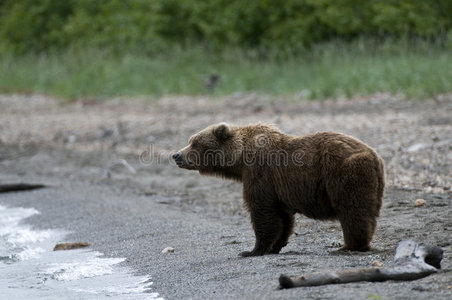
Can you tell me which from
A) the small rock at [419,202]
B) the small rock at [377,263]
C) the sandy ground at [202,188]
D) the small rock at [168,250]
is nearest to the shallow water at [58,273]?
the sandy ground at [202,188]

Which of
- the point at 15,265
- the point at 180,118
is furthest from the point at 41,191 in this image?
the point at 180,118

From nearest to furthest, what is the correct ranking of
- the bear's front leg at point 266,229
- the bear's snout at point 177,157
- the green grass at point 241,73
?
the bear's front leg at point 266,229
the bear's snout at point 177,157
the green grass at point 241,73

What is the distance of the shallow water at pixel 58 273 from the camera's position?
5.98 metres

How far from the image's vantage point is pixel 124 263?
6984 mm

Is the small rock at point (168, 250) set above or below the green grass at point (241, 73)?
below

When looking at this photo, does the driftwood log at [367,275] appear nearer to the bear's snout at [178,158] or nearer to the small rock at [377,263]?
the small rock at [377,263]

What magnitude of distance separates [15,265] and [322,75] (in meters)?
14.5

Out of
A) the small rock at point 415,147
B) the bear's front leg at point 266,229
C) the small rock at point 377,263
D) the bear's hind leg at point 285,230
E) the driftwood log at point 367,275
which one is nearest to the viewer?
the driftwood log at point 367,275

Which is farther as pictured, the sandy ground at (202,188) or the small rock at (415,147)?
the small rock at (415,147)

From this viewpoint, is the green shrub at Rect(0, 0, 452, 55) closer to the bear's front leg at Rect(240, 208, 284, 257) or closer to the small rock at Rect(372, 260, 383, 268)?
the bear's front leg at Rect(240, 208, 284, 257)

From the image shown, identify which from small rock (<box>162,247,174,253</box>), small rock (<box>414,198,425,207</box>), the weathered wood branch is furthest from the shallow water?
small rock (<box>414,198,425,207</box>)

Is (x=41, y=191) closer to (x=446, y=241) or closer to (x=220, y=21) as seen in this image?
(x=446, y=241)

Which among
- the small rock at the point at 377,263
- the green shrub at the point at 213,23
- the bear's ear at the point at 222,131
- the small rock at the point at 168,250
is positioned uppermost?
the green shrub at the point at 213,23

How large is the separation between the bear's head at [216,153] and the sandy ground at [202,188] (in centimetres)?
77
